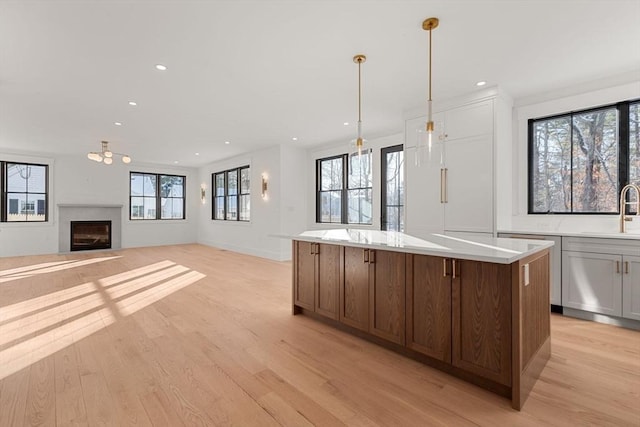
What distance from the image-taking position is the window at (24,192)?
7.63 metres

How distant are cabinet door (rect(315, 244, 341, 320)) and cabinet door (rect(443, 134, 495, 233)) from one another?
6.74ft

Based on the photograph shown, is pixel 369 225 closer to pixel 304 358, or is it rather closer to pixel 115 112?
pixel 304 358

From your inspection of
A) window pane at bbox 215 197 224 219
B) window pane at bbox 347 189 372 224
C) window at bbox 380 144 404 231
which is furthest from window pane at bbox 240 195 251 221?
window at bbox 380 144 404 231

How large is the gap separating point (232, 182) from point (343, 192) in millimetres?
3860

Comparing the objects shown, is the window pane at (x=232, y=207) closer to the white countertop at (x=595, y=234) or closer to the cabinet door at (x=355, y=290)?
the cabinet door at (x=355, y=290)

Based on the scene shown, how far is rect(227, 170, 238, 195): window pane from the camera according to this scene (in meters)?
8.92

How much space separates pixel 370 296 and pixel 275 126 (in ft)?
13.3

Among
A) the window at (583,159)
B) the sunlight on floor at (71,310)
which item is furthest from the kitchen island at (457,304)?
the sunlight on floor at (71,310)

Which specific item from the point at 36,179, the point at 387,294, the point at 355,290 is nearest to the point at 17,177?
the point at 36,179

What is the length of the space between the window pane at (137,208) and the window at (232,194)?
7.35ft

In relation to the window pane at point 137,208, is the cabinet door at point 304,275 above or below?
below

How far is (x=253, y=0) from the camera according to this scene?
2.28 metres

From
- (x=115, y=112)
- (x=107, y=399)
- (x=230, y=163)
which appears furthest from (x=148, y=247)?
(x=107, y=399)

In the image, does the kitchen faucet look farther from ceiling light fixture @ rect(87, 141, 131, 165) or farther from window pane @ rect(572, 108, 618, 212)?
ceiling light fixture @ rect(87, 141, 131, 165)
